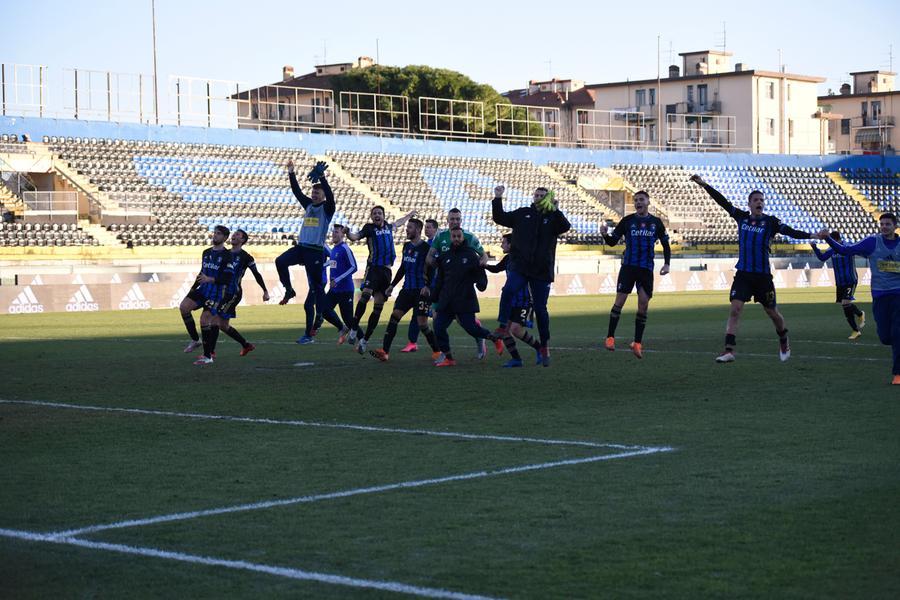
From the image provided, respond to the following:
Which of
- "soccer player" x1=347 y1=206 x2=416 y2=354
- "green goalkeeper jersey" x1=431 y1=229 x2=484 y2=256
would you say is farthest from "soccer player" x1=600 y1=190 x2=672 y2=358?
"soccer player" x1=347 y1=206 x2=416 y2=354

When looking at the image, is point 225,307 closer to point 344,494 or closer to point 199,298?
point 199,298

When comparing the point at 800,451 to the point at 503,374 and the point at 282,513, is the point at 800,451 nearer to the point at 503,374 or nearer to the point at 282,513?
the point at 282,513

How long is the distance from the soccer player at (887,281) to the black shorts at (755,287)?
7.62 ft

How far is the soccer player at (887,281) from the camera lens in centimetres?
1375

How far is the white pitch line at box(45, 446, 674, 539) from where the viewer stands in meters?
7.04

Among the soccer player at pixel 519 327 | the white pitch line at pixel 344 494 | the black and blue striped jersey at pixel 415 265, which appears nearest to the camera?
the white pitch line at pixel 344 494

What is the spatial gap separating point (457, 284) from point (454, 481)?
8202mm

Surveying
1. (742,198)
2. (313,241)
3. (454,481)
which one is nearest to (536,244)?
(313,241)

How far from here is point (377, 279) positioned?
1923 centimetres

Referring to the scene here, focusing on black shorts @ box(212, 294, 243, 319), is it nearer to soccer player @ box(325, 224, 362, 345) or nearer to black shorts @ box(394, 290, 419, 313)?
black shorts @ box(394, 290, 419, 313)

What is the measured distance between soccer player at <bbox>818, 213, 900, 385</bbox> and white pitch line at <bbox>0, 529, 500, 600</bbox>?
9324mm

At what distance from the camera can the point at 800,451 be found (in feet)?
30.6

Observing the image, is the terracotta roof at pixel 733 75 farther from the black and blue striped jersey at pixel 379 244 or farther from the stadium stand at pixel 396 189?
the black and blue striped jersey at pixel 379 244

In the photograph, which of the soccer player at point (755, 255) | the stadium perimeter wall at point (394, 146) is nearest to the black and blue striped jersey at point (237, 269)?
the soccer player at point (755, 255)
